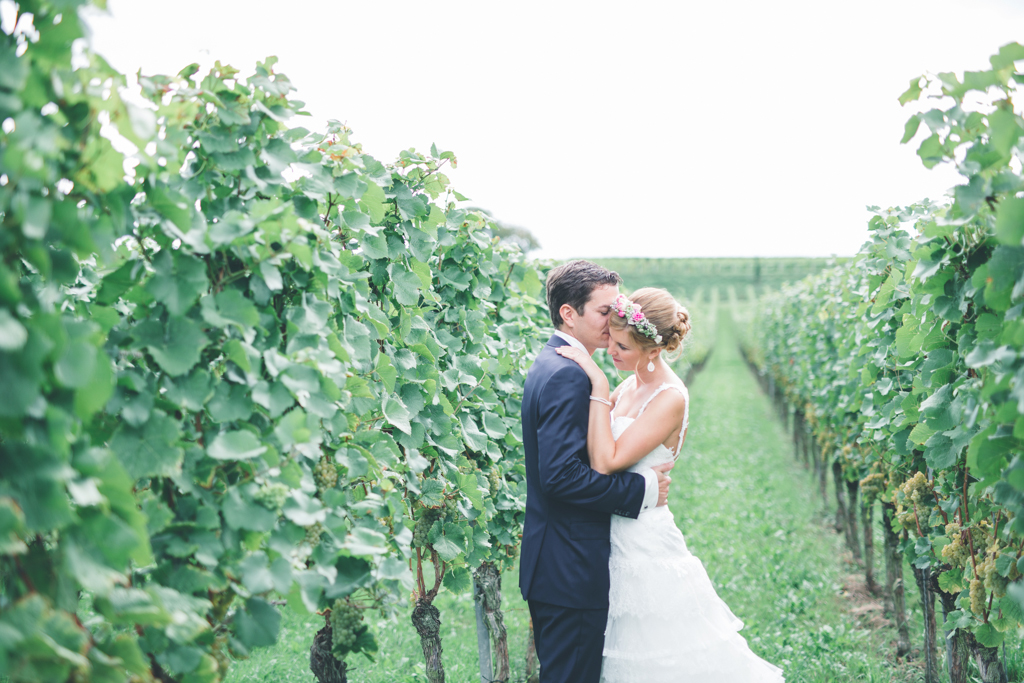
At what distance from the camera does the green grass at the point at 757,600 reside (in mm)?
4652

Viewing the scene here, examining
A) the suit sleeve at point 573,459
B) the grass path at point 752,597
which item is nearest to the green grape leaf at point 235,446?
the suit sleeve at point 573,459

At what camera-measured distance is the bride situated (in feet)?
9.05

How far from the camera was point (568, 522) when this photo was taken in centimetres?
277

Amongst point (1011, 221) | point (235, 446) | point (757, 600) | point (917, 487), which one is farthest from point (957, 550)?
point (757, 600)

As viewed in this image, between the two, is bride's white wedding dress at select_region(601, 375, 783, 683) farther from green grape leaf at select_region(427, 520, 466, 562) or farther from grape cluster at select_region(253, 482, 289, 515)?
grape cluster at select_region(253, 482, 289, 515)

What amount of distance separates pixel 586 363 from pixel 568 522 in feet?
2.20

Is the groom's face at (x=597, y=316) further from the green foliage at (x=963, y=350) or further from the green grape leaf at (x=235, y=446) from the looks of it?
the green grape leaf at (x=235, y=446)

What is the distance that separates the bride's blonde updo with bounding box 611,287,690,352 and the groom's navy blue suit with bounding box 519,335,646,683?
0.32 meters

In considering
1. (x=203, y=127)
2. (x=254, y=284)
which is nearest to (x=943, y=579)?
(x=254, y=284)

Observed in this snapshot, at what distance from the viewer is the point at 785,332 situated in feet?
44.0

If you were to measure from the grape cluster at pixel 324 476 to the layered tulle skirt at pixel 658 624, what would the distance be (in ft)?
4.61

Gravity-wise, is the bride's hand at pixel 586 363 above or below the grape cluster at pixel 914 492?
above

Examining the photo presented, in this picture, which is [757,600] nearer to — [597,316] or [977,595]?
[977,595]

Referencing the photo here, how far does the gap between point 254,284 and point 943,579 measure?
9.90ft
